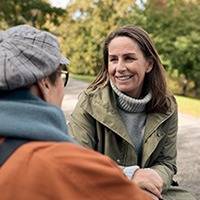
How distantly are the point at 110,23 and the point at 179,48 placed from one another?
9147 mm

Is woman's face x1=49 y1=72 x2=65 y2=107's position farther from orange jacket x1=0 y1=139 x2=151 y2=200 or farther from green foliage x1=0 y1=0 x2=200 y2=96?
green foliage x1=0 y1=0 x2=200 y2=96

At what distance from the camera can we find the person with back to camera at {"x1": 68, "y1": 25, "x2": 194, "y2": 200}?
220 cm

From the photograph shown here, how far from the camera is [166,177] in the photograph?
7.11 ft

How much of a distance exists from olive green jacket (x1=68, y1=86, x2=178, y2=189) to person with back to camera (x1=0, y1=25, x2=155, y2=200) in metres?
0.90

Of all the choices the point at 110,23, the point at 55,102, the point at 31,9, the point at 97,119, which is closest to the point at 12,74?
the point at 55,102

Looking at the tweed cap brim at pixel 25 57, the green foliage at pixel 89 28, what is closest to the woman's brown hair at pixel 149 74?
the tweed cap brim at pixel 25 57

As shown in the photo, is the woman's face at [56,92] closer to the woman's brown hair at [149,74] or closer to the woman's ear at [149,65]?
the woman's brown hair at [149,74]

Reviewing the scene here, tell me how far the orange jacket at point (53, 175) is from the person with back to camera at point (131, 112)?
1161mm

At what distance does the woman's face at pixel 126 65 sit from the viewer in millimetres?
2314

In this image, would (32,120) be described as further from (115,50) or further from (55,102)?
(115,50)

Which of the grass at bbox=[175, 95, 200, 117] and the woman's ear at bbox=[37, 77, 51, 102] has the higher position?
the woman's ear at bbox=[37, 77, 51, 102]

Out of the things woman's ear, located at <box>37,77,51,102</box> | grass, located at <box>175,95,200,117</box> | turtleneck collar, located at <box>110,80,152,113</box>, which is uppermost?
woman's ear, located at <box>37,77,51,102</box>

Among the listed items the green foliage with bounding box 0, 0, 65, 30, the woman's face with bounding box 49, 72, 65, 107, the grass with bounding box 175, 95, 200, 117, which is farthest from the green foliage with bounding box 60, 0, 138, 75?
the woman's face with bounding box 49, 72, 65, 107

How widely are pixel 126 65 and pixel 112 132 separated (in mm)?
409
